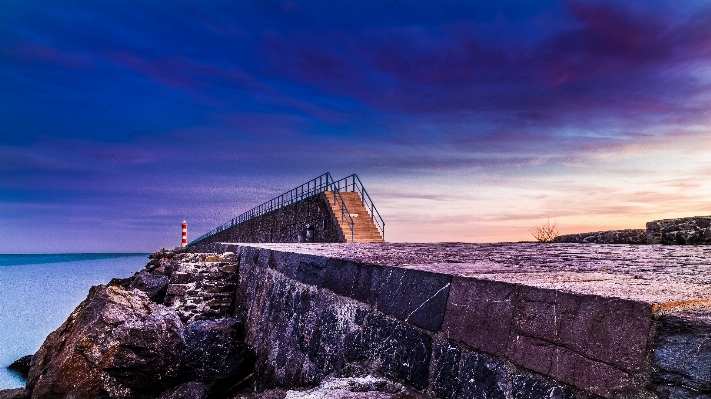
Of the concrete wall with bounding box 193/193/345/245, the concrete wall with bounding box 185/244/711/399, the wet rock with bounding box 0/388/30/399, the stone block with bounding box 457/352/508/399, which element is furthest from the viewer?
the concrete wall with bounding box 193/193/345/245

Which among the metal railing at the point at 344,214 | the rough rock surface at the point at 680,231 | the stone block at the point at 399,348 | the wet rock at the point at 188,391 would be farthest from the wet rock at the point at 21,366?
the rough rock surface at the point at 680,231

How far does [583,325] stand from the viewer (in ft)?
5.05

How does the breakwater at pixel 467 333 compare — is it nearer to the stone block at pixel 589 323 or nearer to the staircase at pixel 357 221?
the stone block at pixel 589 323

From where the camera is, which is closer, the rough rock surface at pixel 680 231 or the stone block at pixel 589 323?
the stone block at pixel 589 323

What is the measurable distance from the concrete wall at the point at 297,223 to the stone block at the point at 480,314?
1245cm

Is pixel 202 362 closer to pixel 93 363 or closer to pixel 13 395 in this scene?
pixel 93 363

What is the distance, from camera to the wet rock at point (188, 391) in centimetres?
412

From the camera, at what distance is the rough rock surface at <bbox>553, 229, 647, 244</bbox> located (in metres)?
A: 8.13

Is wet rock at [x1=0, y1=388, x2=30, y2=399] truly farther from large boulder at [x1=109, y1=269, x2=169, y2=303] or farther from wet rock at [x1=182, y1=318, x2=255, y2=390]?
large boulder at [x1=109, y1=269, x2=169, y2=303]

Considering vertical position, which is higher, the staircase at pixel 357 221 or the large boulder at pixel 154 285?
the staircase at pixel 357 221

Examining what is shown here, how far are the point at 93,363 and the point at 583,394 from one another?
3661 millimetres

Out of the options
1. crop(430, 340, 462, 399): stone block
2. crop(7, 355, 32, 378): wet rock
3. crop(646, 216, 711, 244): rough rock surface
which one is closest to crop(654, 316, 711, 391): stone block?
crop(430, 340, 462, 399): stone block

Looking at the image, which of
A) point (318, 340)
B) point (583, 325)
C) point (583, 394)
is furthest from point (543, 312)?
point (318, 340)

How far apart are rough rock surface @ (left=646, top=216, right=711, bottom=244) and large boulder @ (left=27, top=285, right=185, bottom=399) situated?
6809 mm
